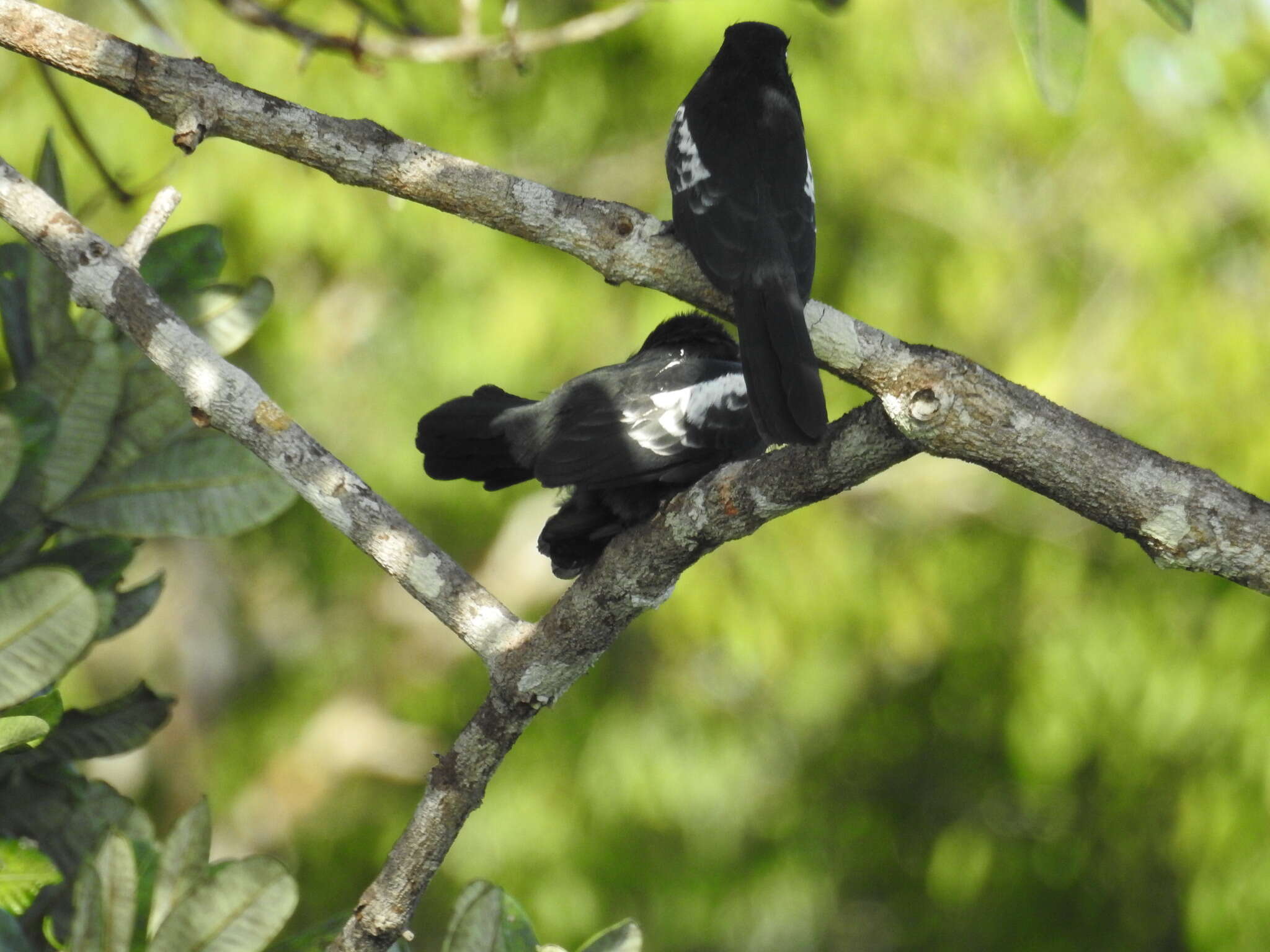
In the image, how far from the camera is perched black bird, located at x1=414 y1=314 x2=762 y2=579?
2.39 metres

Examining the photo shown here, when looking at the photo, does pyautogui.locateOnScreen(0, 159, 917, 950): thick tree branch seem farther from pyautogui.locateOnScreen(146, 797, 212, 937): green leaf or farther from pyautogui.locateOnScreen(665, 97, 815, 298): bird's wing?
pyautogui.locateOnScreen(665, 97, 815, 298): bird's wing

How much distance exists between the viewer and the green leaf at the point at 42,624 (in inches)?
78.9

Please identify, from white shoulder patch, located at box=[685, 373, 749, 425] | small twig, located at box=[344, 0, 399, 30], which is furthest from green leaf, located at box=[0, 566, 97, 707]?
small twig, located at box=[344, 0, 399, 30]

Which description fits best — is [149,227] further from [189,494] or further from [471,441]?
[471,441]

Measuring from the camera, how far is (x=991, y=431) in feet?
5.42

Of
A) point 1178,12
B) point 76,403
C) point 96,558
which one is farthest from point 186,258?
point 1178,12

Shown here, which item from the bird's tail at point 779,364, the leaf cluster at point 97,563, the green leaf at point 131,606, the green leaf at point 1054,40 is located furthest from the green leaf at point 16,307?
the green leaf at point 1054,40

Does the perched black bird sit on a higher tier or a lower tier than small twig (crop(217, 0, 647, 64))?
lower

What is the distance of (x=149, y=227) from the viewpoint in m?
2.09

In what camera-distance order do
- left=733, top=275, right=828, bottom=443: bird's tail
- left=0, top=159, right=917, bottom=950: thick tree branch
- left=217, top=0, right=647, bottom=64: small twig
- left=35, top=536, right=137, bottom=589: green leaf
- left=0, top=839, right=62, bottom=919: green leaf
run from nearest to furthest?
left=0, top=159, right=917, bottom=950: thick tree branch, left=733, top=275, right=828, bottom=443: bird's tail, left=0, top=839, right=62, bottom=919: green leaf, left=35, top=536, right=137, bottom=589: green leaf, left=217, top=0, right=647, bottom=64: small twig

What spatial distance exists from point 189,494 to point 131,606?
0.30m

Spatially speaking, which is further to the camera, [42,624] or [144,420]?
[144,420]

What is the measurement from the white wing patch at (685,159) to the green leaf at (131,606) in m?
1.39

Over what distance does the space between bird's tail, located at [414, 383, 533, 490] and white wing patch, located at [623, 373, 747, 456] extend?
34cm
